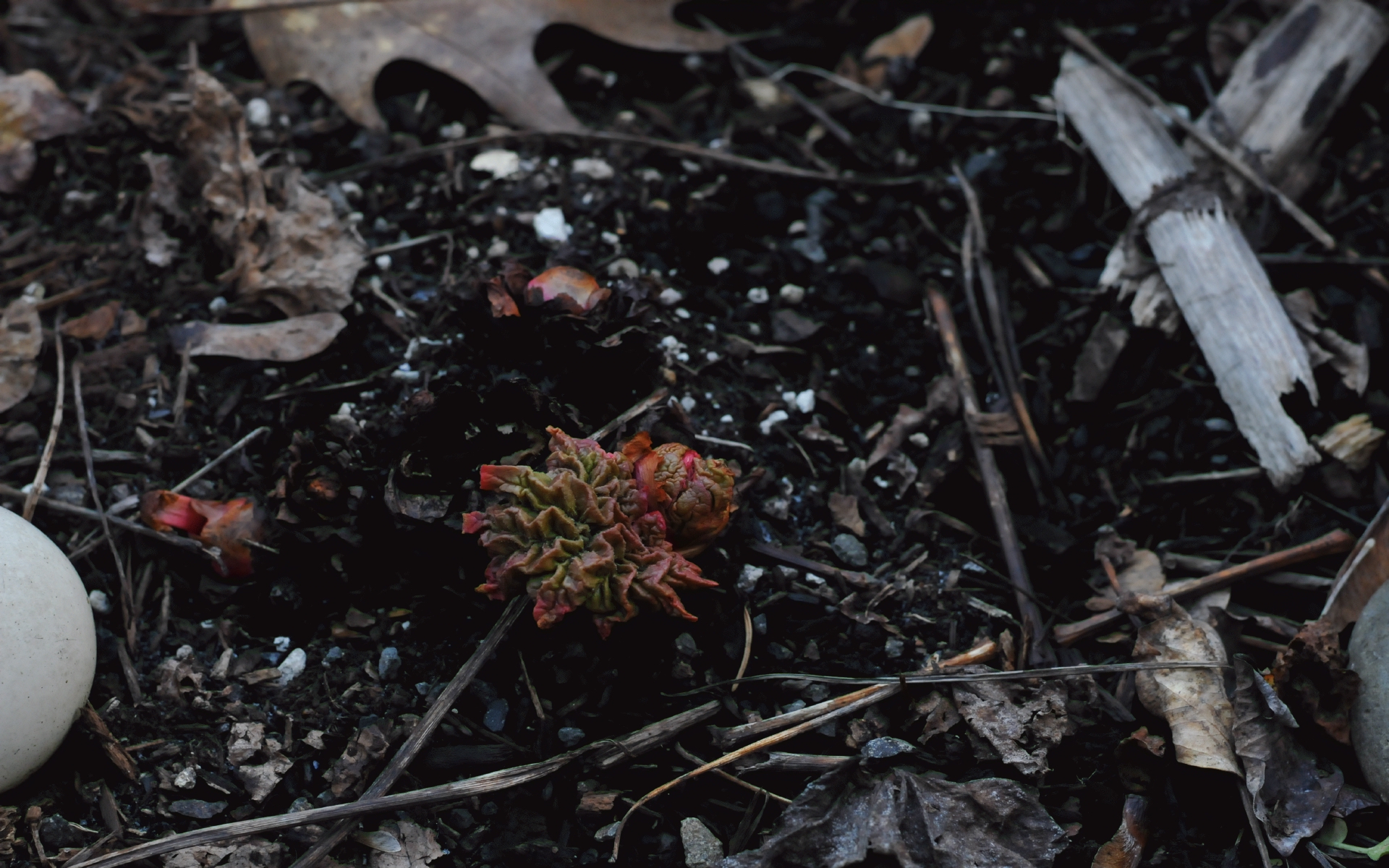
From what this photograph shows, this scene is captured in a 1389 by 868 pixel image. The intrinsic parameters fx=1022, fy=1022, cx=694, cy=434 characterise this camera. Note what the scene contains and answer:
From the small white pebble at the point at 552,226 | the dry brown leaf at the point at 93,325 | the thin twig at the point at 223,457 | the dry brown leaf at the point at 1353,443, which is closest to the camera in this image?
the thin twig at the point at 223,457

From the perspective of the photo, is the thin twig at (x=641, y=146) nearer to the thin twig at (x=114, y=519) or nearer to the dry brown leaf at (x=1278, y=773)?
the thin twig at (x=114, y=519)

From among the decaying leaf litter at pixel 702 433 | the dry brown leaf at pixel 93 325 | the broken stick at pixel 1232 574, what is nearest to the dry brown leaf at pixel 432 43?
the decaying leaf litter at pixel 702 433

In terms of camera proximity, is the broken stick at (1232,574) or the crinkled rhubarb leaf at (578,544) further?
the broken stick at (1232,574)

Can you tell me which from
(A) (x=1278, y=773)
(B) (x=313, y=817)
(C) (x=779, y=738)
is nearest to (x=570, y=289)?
→ (C) (x=779, y=738)

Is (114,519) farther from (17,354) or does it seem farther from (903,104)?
(903,104)

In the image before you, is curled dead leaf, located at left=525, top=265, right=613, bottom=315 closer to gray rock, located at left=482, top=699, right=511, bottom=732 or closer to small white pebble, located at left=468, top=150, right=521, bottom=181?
small white pebble, located at left=468, top=150, right=521, bottom=181

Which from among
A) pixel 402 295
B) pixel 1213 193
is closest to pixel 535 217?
pixel 402 295
